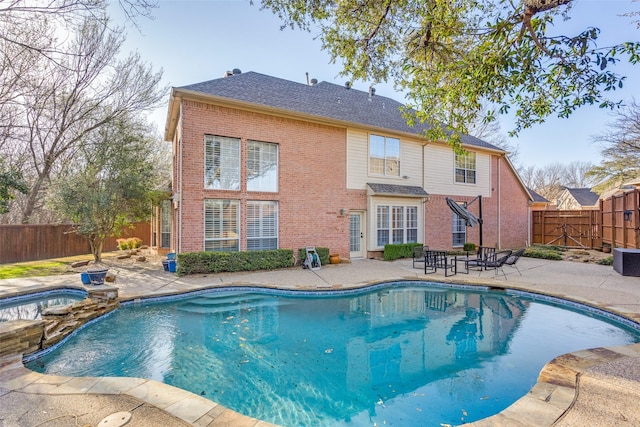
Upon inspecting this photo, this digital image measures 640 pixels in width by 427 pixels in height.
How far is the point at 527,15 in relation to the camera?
208 inches

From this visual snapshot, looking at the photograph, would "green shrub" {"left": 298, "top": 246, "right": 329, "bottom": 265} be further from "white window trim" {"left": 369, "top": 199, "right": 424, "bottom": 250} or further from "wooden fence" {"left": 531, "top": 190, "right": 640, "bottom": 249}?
"wooden fence" {"left": 531, "top": 190, "right": 640, "bottom": 249}

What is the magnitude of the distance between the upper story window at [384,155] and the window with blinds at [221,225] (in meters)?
6.62

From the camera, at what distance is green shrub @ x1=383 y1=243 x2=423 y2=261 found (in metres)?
13.7

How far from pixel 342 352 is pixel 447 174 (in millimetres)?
13682

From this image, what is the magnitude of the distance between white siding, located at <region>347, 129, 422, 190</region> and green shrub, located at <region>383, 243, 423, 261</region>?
2993 mm

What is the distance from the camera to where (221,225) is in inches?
434

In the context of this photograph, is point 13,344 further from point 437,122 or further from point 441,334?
point 437,122

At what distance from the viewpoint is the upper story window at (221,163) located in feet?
35.6

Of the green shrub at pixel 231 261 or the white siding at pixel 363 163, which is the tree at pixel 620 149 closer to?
the white siding at pixel 363 163

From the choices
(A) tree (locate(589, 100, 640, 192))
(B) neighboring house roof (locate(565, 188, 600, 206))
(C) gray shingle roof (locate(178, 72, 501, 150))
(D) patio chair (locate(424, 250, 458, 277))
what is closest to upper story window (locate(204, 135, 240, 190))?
(C) gray shingle roof (locate(178, 72, 501, 150))

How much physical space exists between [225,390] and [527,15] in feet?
25.3

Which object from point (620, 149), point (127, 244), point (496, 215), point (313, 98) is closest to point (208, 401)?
point (313, 98)

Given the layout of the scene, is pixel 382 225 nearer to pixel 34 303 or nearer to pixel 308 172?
pixel 308 172

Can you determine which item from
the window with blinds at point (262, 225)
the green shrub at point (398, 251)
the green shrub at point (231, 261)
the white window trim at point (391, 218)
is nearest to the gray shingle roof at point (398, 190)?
the white window trim at point (391, 218)
